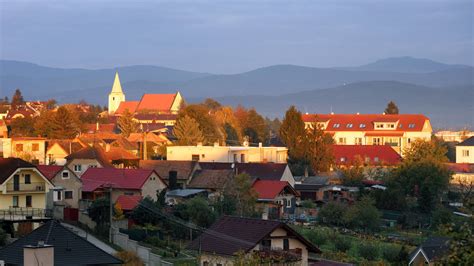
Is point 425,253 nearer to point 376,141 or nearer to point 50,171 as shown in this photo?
point 50,171

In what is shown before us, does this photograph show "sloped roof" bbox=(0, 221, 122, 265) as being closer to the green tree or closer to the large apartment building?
the green tree

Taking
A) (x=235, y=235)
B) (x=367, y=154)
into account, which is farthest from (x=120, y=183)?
(x=367, y=154)

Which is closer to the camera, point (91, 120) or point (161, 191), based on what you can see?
point (161, 191)

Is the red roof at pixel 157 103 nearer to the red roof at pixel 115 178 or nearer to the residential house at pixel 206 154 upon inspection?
the residential house at pixel 206 154

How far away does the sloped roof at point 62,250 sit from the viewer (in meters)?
27.5

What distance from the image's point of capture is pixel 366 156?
8431 centimetres

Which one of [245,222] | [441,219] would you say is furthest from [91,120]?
[245,222]

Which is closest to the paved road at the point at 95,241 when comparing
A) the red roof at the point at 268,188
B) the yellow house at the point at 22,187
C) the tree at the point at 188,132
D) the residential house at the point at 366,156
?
the yellow house at the point at 22,187

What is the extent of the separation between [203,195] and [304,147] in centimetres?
2390

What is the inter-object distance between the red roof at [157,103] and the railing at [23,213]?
4699 inches

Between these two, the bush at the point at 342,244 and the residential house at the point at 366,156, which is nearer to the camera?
the bush at the point at 342,244

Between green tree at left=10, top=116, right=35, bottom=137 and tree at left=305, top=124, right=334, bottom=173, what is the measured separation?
84.2ft

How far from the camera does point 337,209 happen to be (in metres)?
50.6

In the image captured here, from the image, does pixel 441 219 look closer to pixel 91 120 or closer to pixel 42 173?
pixel 42 173
